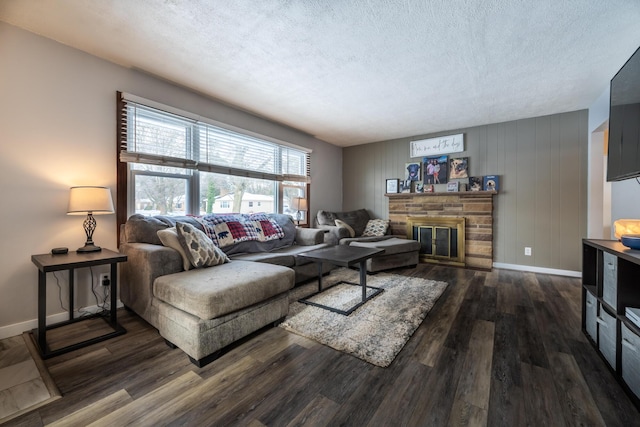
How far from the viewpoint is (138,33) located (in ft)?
6.48

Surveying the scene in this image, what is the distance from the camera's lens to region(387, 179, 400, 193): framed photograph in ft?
16.1

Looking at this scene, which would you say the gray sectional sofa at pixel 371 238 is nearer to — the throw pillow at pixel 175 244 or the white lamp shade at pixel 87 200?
the throw pillow at pixel 175 244

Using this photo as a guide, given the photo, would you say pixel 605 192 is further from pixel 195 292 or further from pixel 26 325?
pixel 26 325

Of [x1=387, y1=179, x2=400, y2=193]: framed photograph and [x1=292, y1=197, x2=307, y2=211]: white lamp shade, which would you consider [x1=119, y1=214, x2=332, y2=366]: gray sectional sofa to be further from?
[x1=387, y1=179, x2=400, y2=193]: framed photograph

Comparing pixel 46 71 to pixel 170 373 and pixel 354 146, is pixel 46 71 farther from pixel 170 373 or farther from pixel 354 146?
pixel 354 146

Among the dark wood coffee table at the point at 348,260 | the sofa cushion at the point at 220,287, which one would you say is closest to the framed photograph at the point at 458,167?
the dark wood coffee table at the point at 348,260

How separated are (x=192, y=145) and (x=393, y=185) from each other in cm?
349

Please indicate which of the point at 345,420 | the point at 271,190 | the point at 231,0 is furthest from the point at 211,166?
the point at 345,420

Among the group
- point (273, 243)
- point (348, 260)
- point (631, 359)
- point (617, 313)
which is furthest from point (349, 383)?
point (273, 243)

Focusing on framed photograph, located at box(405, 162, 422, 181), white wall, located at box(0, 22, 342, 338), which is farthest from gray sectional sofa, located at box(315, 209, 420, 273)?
white wall, located at box(0, 22, 342, 338)

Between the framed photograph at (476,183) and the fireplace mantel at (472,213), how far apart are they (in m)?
0.15

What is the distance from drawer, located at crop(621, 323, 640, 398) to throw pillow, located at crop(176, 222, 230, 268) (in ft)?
8.58

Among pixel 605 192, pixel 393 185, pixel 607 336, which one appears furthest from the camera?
pixel 393 185

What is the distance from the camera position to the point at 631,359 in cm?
129
